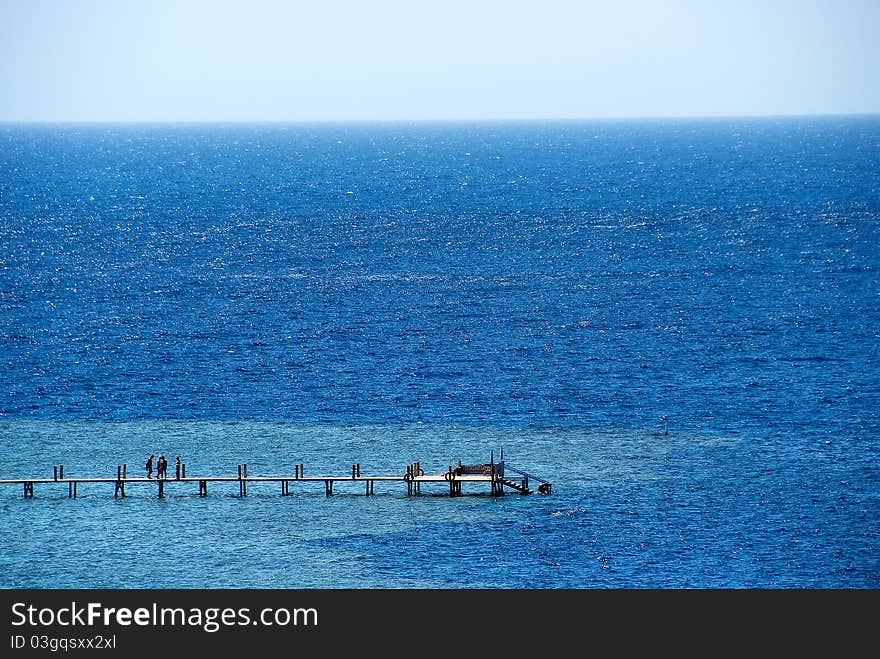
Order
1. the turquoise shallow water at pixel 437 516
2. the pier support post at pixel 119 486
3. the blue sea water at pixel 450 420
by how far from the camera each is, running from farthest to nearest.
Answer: the pier support post at pixel 119 486, the blue sea water at pixel 450 420, the turquoise shallow water at pixel 437 516

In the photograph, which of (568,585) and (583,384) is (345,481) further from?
(583,384)

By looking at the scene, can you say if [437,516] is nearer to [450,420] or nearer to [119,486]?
[119,486]

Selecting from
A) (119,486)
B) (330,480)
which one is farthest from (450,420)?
(119,486)

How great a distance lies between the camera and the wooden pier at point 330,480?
9444 centimetres

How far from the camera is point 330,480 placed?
94938 mm

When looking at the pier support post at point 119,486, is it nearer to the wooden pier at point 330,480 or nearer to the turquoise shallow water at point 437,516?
the wooden pier at point 330,480

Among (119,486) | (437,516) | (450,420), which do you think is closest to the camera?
(437,516)

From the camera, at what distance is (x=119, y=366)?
5177 inches

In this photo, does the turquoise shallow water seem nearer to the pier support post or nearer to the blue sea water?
the blue sea water

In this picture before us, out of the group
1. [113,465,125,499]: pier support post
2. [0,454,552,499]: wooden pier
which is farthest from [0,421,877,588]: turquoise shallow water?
[113,465,125,499]: pier support post

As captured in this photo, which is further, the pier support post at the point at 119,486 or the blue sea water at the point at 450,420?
the pier support post at the point at 119,486

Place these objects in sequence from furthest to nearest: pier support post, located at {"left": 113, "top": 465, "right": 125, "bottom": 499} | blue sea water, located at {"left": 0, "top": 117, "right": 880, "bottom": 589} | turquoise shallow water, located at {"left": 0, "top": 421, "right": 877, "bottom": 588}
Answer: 1. pier support post, located at {"left": 113, "top": 465, "right": 125, "bottom": 499}
2. blue sea water, located at {"left": 0, "top": 117, "right": 880, "bottom": 589}
3. turquoise shallow water, located at {"left": 0, "top": 421, "right": 877, "bottom": 588}

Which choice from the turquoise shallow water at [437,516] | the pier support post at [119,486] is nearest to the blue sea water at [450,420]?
the turquoise shallow water at [437,516]

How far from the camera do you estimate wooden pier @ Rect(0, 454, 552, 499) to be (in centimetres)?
9444
